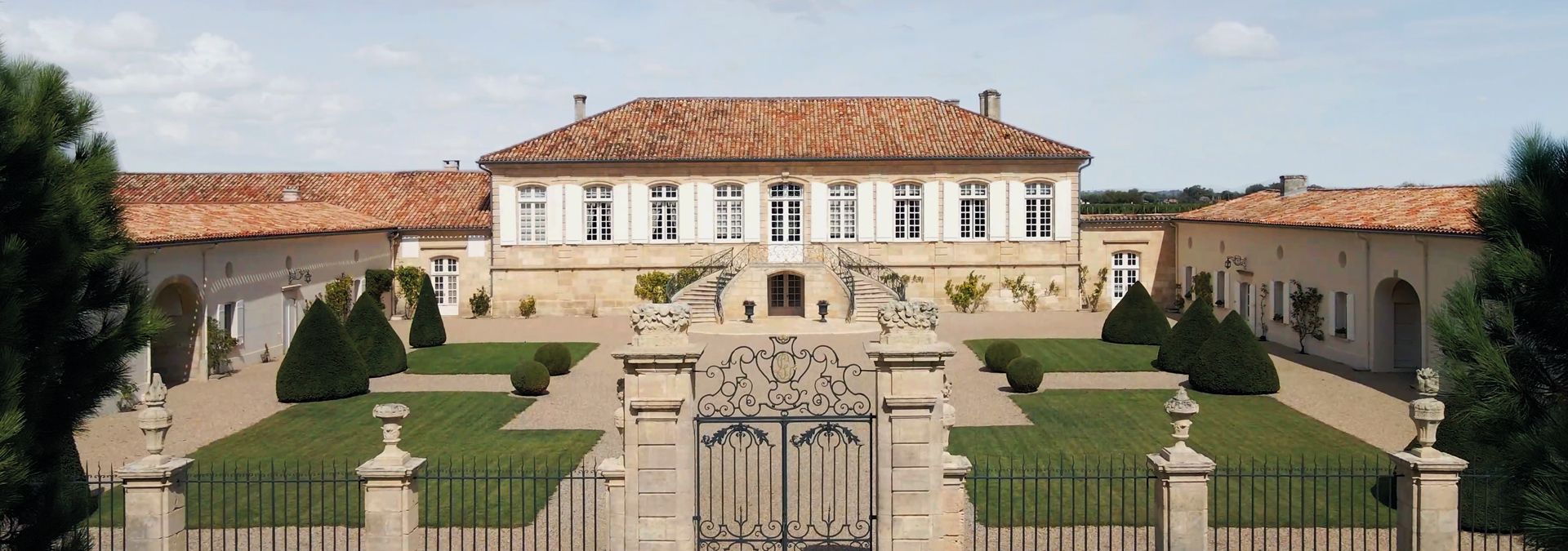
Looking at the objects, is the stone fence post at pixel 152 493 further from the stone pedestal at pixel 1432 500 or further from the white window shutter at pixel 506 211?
the white window shutter at pixel 506 211

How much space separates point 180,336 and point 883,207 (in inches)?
711

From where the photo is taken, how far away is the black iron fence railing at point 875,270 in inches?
1188

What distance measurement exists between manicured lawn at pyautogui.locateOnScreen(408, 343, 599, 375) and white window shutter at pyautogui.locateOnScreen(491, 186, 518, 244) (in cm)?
710

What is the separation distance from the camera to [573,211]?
32.8m

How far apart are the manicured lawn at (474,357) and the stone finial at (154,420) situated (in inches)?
479

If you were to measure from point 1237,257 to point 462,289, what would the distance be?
801 inches

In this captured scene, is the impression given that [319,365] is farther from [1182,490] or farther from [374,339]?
[1182,490]

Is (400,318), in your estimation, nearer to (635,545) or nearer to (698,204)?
(698,204)

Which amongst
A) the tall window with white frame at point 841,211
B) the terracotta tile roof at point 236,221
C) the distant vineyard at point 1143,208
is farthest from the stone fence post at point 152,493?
the distant vineyard at point 1143,208

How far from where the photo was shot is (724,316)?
3000 centimetres

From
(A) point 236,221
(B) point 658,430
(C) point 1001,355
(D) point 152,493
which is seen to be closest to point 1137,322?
(C) point 1001,355

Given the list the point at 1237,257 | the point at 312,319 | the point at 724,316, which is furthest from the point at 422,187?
the point at 1237,257

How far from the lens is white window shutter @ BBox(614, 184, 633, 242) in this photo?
32688 millimetres

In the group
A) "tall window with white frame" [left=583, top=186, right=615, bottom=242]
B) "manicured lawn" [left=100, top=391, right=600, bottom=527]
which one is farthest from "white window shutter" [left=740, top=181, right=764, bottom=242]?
"manicured lawn" [left=100, top=391, right=600, bottom=527]
